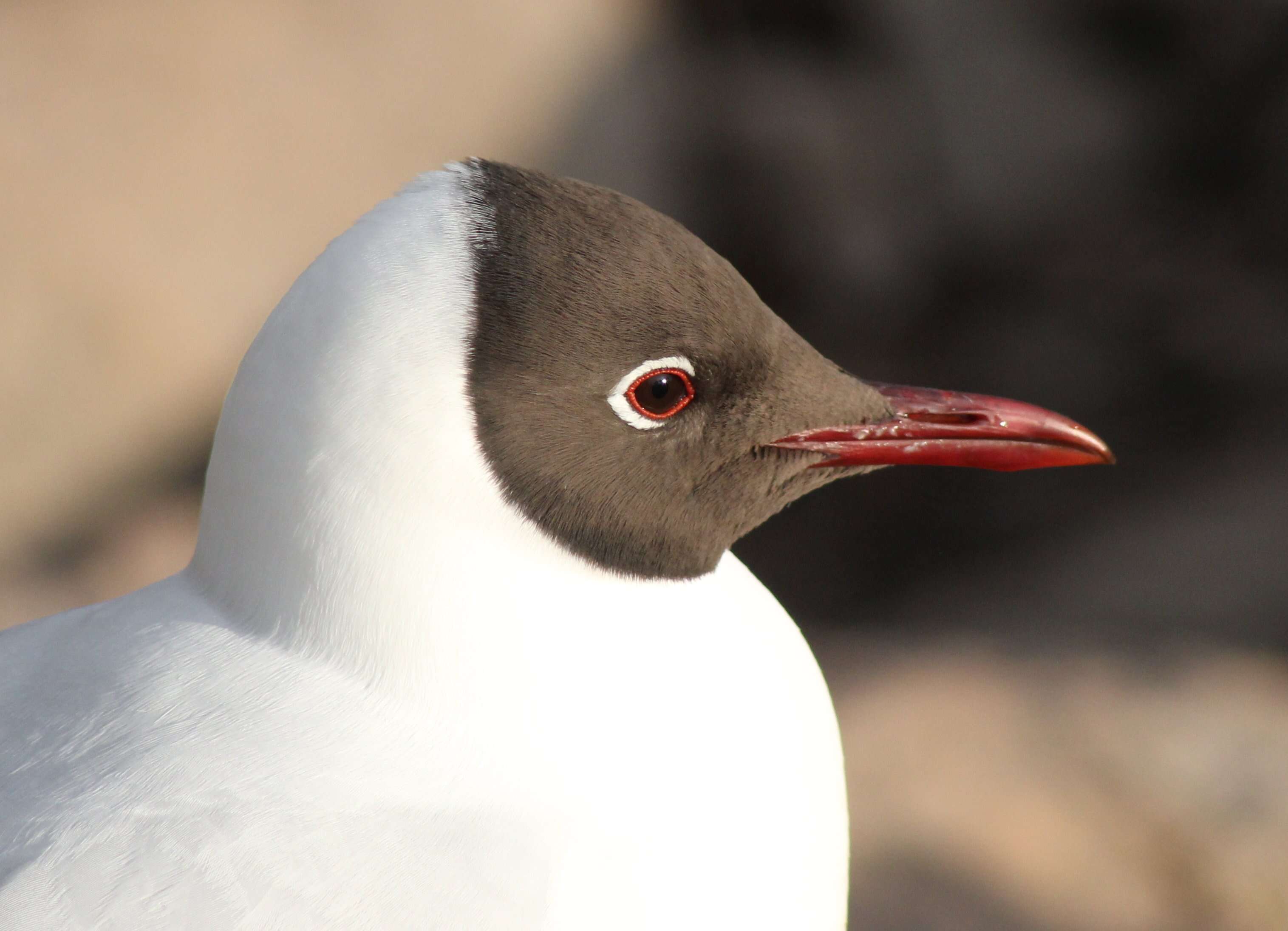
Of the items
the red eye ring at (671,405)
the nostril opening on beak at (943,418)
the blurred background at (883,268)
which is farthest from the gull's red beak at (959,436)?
the blurred background at (883,268)

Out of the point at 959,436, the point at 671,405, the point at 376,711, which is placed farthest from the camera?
the point at 959,436

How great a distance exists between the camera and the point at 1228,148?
314 centimetres

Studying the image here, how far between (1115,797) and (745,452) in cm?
169

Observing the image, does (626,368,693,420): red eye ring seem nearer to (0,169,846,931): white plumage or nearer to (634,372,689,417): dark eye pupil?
(634,372,689,417): dark eye pupil

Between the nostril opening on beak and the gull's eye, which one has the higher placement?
the nostril opening on beak

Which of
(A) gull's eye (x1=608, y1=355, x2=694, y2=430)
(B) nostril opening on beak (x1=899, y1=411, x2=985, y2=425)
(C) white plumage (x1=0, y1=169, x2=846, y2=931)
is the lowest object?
(C) white plumage (x1=0, y1=169, x2=846, y2=931)

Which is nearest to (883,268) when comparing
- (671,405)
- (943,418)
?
(943,418)

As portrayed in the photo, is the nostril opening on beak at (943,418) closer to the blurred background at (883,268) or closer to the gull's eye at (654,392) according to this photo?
the gull's eye at (654,392)

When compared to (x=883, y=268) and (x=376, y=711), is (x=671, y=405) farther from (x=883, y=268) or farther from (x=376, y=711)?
(x=883, y=268)

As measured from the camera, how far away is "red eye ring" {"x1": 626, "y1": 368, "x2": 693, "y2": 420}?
1.27m

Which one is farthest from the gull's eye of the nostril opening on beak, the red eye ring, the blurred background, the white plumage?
the blurred background

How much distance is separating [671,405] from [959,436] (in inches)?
15.1

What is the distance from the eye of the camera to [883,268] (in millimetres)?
3422

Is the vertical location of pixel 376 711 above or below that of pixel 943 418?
below
